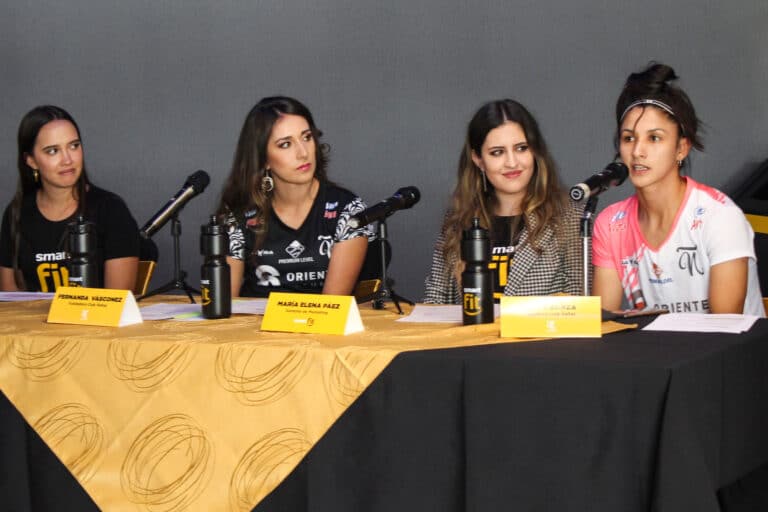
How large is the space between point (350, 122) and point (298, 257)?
1675 mm

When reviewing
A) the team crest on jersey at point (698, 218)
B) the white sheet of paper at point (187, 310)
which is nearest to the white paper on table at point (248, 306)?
the white sheet of paper at point (187, 310)

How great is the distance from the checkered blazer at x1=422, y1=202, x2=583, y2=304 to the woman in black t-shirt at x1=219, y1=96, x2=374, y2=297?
0.33 meters

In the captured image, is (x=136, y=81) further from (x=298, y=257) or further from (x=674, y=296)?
(x=674, y=296)

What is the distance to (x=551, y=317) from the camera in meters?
1.87

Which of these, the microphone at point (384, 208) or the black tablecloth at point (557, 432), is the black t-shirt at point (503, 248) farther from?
the black tablecloth at point (557, 432)

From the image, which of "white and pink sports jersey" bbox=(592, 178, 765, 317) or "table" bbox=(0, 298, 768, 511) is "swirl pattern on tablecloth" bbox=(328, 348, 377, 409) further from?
"white and pink sports jersey" bbox=(592, 178, 765, 317)

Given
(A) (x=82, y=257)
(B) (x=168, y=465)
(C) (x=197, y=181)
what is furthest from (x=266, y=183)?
(B) (x=168, y=465)

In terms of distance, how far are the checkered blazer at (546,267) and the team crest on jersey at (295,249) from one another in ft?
1.52

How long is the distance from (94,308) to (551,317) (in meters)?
1.03

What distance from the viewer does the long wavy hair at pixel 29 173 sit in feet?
11.2

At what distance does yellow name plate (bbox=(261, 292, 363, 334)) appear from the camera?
6.60 feet

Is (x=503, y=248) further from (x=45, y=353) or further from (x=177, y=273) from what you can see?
(x=45, y=353)

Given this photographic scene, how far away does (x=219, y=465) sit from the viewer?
1887 millimetres

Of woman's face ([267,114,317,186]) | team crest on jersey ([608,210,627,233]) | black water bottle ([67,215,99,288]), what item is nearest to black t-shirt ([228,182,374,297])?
woman's face ([267,114,317,186])
